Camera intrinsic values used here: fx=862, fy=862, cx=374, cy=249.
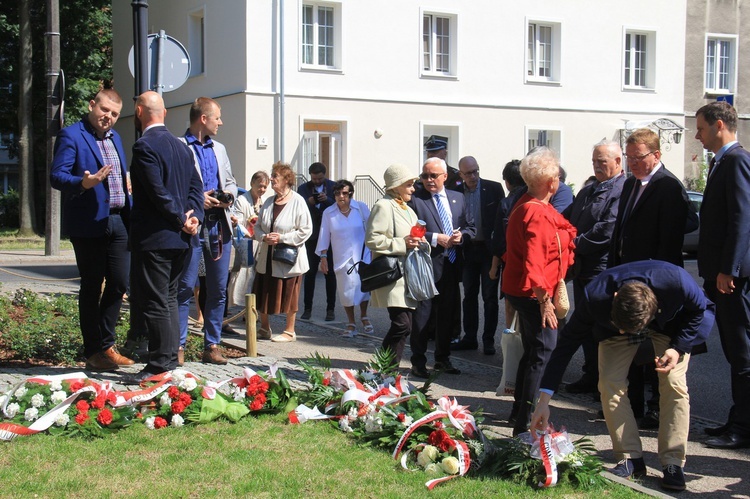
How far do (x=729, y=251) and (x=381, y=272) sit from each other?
280 centimetres

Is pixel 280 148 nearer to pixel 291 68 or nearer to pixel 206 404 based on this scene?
pixel 291 68

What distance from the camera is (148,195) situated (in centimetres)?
628

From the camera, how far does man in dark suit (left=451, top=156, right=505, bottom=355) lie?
9.31 m

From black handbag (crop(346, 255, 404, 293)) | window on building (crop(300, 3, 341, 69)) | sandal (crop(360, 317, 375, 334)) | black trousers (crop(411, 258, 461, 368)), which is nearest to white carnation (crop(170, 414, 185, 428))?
black handbag (crop(346, 255, 404, 293))

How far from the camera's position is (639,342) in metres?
5.18

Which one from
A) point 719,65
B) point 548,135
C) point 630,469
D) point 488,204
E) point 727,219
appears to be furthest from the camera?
point 719,65

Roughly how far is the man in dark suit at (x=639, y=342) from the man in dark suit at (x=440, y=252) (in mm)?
2546

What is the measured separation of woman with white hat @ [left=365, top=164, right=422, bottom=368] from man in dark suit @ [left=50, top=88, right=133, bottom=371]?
2078 mm

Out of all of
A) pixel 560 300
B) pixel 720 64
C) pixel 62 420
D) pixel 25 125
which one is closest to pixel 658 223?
pixel 560 300

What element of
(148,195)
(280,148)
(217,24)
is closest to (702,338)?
(148,195)

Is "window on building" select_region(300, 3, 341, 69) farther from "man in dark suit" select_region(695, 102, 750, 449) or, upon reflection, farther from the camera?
"man in dark suit" select_region(695, 102, 750, 449)

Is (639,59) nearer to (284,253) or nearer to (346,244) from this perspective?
(346,244)

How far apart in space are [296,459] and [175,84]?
5.93 m

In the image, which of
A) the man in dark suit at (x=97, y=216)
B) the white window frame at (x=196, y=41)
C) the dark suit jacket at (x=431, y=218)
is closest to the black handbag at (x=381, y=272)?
the dark suit jacket at (x=431, y=218)
